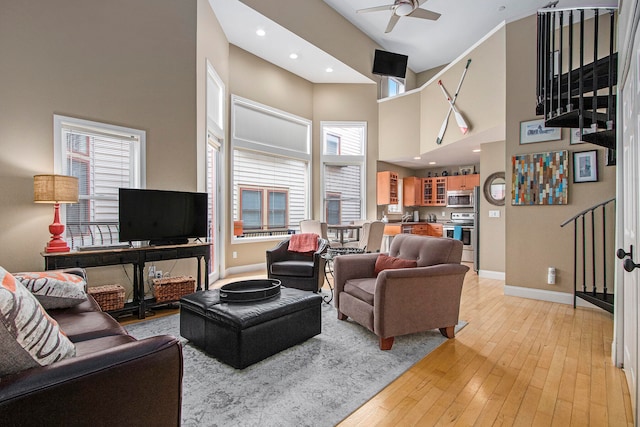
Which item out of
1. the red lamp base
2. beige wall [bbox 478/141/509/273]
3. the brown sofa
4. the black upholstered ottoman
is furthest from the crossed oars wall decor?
the red lamp base

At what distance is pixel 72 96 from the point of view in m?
3.14

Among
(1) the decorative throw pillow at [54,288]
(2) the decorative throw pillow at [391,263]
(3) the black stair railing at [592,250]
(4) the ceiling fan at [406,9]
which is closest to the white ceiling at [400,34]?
(4) the ceiling fan at [406,9]

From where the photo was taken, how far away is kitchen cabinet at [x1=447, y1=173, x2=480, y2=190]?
23.9 ft

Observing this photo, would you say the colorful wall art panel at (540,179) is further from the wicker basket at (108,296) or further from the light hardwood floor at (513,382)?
the wicker basket at (108,296)

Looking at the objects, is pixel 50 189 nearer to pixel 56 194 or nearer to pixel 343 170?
pixel 56 194

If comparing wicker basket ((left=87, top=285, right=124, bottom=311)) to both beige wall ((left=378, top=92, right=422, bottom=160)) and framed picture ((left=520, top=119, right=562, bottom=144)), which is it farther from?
beige wall ((left=378, top=92, right=422, bottom=160))

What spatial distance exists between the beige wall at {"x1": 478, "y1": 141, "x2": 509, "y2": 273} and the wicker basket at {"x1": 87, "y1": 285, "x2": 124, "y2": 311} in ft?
17.7

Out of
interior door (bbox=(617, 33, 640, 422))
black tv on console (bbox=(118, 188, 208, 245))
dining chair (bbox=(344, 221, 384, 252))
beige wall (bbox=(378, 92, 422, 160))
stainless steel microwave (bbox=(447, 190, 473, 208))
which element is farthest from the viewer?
stainless steel microwave (bbox=(447, 190, 473, 208))

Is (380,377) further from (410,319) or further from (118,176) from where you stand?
(118,176)

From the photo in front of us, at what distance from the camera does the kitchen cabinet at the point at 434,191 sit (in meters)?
7.86

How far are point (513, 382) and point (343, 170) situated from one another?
5.36m

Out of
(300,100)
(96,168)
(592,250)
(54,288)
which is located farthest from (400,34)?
(54,288)

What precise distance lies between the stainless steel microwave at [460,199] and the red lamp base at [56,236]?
7.21m

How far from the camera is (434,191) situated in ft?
26.2
